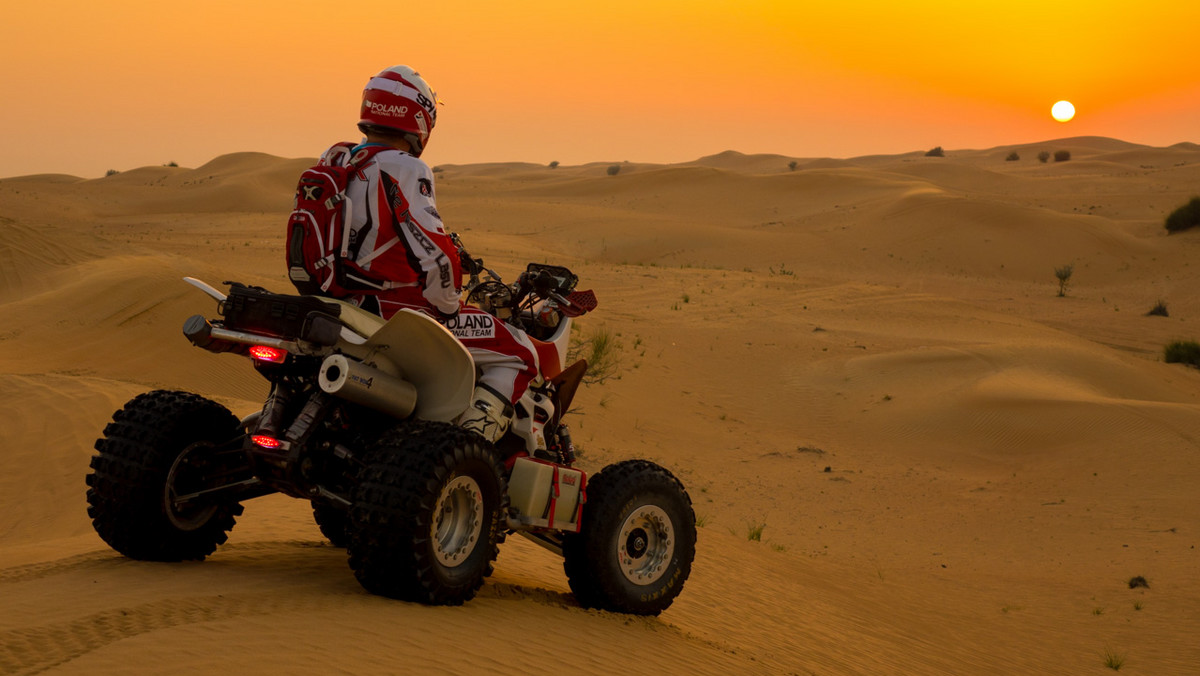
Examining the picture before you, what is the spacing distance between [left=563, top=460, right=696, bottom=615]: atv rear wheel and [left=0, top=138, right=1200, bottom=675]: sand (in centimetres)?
15

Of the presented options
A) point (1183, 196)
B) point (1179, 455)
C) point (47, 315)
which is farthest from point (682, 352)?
point (1183, 196)

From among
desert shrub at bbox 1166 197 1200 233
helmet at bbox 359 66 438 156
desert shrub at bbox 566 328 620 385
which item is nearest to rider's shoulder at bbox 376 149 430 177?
helmet at bbox 359 66 438 156

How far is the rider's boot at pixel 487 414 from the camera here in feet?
18.8

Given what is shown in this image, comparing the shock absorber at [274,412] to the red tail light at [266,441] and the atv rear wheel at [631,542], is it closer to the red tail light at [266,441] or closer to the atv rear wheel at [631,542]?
the red tail light at [266,441]

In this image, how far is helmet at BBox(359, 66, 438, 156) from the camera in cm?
566

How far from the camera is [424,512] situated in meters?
4.98

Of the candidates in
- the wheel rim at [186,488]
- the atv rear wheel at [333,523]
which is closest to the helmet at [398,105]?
the wheel rim at [186,488]

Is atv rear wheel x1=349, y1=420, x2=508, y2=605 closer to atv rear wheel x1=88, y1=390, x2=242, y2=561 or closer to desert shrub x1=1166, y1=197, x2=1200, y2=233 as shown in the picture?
atv rear wheel x1=88, y1=390, x2=242, y2=561

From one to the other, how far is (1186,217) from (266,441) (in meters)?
43.5

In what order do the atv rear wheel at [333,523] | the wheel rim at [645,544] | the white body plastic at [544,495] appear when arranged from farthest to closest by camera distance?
the atv rear wheel at [333,523], the wheel rim at [645,544], the white body plastic at [544,495]

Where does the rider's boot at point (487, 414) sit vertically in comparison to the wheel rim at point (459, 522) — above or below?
above

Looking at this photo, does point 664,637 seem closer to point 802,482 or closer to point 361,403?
point 361,403

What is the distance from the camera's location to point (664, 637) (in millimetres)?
6227

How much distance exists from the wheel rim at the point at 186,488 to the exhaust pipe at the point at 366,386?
1074 mm
